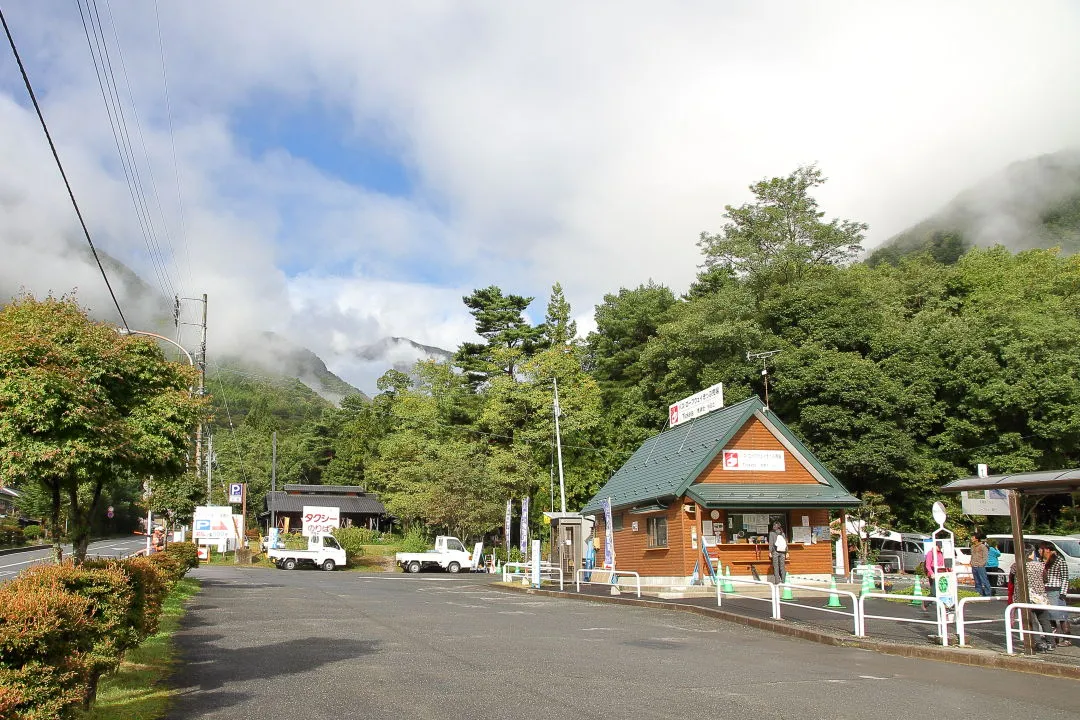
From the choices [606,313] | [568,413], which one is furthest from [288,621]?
[606,313]

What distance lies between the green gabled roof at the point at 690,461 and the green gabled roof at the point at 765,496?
68 mm

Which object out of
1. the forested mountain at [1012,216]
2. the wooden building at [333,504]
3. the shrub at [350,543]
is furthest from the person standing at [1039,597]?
the forested mountain at [1012,216]

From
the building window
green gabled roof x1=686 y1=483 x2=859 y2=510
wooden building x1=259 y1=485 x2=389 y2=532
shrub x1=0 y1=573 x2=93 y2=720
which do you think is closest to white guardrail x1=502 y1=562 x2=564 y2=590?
the building window

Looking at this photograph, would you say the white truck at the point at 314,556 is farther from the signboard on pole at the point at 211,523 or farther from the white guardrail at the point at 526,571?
the white guardrail at the point at 526,571

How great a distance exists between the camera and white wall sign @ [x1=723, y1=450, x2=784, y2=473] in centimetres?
2666

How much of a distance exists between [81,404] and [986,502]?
13330mm

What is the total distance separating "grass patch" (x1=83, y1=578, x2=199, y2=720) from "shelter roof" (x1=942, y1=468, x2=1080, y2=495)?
1159 cm

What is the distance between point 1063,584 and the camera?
13.2 m

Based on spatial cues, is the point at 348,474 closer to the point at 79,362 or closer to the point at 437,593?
the point at 437,593

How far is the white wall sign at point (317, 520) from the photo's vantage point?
45.4 meters

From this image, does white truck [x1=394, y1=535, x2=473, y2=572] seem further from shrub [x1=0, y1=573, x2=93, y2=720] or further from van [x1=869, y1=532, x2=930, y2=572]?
shrub [x1=0, y1=573, x2=93, y2=720]

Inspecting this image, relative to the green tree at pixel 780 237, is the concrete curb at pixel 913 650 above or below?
below

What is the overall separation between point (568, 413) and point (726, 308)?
11133 mm

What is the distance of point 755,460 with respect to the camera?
88.5 feet
